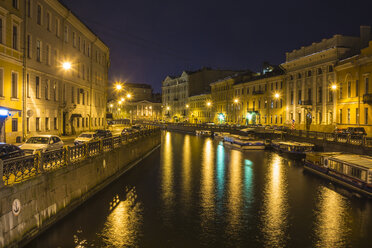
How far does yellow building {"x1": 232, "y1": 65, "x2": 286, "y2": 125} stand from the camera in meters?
73.7

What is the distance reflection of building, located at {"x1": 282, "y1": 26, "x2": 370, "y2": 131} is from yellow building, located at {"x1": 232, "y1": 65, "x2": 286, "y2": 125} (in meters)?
3.52

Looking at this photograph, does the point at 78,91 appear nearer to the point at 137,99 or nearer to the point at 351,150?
the point at 351,150

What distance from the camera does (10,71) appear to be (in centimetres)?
2844

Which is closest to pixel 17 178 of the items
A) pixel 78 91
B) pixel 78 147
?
pixel 78 147

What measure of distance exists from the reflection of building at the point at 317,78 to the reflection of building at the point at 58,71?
33390mm

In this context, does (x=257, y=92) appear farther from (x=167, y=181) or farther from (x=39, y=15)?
(x=167, y=181)

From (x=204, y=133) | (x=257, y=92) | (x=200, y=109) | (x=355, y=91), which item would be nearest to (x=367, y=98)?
(x=355, y=91)

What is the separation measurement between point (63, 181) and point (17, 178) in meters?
3.28

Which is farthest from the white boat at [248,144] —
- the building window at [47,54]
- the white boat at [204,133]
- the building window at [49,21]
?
the building window at [49,21]

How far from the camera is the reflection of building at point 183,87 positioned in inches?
5268

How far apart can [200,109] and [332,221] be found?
109594mm

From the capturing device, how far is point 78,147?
58.2 ft

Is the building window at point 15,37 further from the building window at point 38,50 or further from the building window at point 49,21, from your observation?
the building window at point 49,21

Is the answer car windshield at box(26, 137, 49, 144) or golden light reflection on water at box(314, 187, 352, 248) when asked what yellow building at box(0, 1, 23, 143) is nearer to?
car windshield at box(26, 137, 49, 144)
